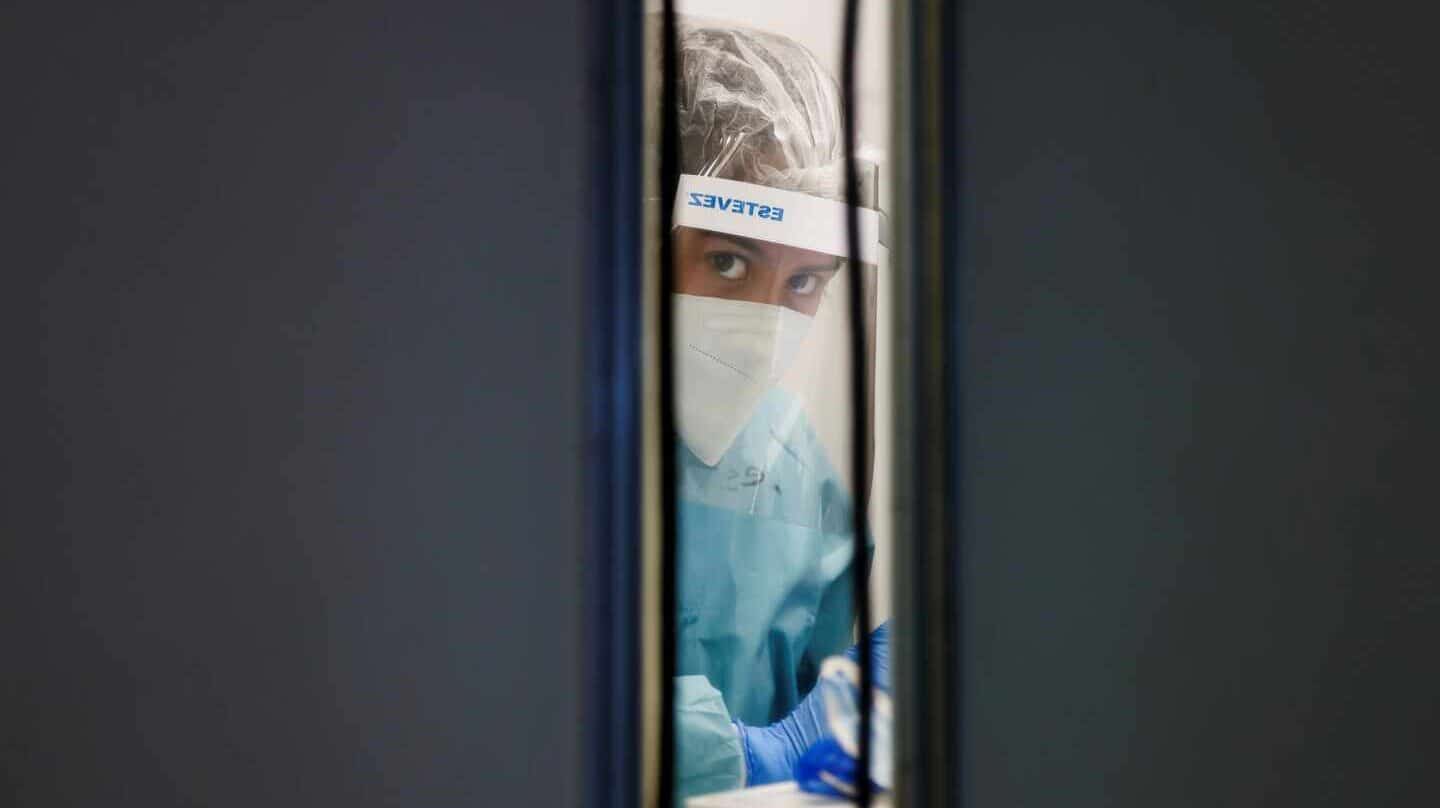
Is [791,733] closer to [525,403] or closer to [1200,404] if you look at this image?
[525,403]

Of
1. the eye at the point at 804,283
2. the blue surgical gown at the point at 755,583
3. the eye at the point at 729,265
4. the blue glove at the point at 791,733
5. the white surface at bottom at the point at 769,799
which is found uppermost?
the eye at the point at 729,265

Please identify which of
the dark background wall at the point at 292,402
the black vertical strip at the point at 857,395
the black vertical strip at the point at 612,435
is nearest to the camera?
the dark background wall at the point at 292,402

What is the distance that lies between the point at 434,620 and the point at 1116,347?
2.39ft

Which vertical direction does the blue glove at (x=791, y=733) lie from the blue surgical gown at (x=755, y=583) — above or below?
below

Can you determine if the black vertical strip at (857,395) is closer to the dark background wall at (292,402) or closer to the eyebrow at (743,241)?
the eyebrow at (743,241)

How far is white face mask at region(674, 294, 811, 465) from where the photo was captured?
91 centimetres

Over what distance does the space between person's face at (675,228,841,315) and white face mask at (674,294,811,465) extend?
0.03 feet

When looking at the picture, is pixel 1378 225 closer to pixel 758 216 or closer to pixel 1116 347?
pixel 1116 347

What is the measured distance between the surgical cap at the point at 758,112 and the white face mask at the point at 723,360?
5.1 inches

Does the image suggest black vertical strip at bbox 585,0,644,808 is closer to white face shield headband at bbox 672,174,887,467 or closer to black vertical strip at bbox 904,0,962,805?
white face shield headband at bbox 672,174,887,467

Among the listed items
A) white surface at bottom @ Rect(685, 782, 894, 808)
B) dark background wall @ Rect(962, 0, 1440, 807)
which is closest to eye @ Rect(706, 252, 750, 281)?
dark background wall @ Rect(962, 0, 1440, 807)

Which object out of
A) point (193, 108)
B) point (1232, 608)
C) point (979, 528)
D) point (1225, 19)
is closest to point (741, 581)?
point (979, 528)

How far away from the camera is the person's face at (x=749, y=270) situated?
3.01 feet

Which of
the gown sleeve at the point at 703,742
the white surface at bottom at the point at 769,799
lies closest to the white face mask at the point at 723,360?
the gown sleeve at the point at 703,742
